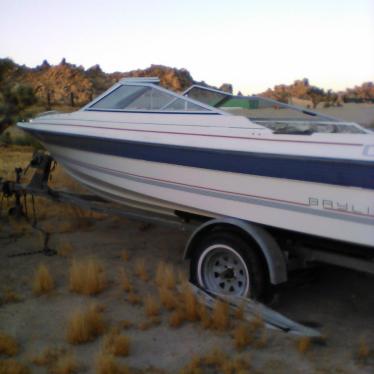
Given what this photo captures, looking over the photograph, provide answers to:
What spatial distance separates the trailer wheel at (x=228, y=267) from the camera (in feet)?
14.4

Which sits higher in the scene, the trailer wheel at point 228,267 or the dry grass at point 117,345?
the trailer wheel at point 228,267

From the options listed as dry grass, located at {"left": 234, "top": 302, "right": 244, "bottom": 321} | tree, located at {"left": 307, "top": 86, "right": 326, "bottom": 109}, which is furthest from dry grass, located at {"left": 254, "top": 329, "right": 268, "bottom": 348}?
tree, located at {"left": 307, "top": 86, "right": 326, "bottom": 109}

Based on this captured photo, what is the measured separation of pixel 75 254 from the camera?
607cm

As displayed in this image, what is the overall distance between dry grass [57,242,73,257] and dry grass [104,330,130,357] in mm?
2294

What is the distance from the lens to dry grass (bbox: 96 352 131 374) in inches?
132

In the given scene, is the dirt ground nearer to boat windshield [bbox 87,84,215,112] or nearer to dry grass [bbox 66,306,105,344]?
dry grass [bbox 66,306,105,344]

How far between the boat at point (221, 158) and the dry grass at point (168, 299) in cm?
85

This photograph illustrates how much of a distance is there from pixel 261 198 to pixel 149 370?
67.3 inches

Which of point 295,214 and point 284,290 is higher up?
point 295,214

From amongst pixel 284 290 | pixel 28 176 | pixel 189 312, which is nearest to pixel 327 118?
pixel 284 290

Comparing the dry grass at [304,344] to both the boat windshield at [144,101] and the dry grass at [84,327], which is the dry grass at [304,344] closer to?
the dry grass at [84,327]

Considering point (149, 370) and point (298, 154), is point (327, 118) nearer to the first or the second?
point (298, 154)

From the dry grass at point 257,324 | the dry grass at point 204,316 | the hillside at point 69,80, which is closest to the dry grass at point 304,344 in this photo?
the dry grass at point 257,324

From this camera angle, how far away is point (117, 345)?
3721mm
